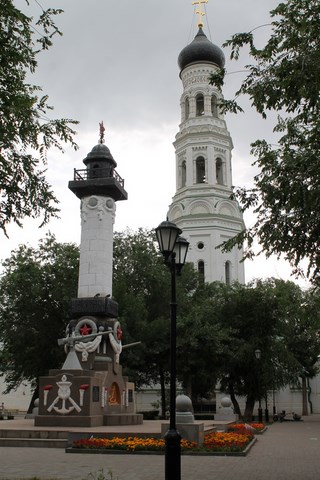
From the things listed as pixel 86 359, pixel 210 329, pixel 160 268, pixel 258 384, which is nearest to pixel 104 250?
pixel 86 359

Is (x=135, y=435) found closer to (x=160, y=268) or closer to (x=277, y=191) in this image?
(x=277, y=191)

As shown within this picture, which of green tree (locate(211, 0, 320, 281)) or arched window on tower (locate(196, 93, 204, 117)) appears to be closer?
green tree (locate(211, 0, 320, 281))

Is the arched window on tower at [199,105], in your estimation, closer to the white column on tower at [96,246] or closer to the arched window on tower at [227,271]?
the arched window on tower at [227,271]

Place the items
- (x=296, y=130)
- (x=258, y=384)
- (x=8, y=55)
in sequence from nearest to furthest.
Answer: (x=8, y=55)
(x=296, y=130)
(x=258, y=384)

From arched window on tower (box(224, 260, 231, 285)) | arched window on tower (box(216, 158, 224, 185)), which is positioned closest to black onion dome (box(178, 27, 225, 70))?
arched window on tower (box(216, 158, 224, 185))

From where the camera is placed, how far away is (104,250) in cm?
2572

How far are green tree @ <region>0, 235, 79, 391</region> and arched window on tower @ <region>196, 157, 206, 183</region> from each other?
21.7 meters

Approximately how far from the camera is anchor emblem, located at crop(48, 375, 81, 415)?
20.2 metres

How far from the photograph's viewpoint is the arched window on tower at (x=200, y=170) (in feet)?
176

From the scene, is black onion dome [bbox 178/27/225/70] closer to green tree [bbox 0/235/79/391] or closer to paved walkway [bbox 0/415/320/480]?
green tree [bbox 0/235/79/391]

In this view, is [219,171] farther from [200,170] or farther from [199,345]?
[199,345]

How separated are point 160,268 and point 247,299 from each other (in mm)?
6037

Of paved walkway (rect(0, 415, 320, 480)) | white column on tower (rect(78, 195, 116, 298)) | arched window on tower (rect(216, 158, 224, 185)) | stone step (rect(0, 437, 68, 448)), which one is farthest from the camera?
arched window on tower (rect(216, 158, 224, 185))

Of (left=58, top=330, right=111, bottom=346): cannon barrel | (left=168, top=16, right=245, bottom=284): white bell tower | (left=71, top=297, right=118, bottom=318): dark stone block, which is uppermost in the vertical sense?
(left=168, top=16, right=245, bottom=284): white bell tower
